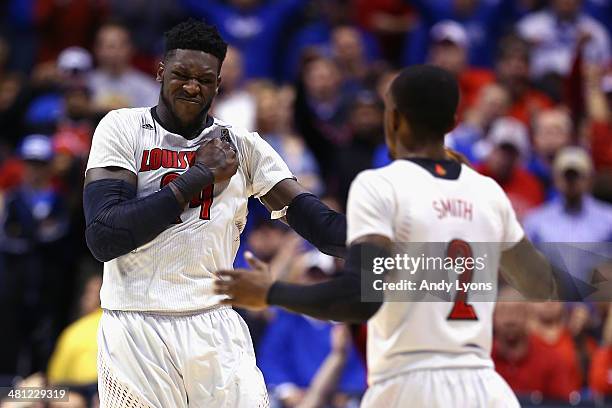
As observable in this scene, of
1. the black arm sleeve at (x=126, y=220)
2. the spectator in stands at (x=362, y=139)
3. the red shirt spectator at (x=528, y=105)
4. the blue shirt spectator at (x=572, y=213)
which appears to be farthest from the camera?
the red shirt spectator at (x=528, y=105)

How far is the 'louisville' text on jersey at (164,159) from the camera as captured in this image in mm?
5270

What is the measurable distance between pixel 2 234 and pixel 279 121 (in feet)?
9.30

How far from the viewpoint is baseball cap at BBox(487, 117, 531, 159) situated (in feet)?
36.4

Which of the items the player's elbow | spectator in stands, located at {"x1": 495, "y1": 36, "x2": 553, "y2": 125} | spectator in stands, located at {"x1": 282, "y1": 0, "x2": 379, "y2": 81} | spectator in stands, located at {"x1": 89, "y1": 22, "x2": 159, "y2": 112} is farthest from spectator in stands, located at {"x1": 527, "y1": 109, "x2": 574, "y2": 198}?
the player's elbow

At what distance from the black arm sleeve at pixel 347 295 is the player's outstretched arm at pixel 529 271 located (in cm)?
75

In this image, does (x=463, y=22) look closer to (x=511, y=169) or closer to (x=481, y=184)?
(x=511, y=169)

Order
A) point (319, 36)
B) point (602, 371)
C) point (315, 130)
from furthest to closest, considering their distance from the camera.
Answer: point (319, 36), point (315, 130), point (602, 371)

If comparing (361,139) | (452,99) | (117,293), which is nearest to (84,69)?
(361,139)

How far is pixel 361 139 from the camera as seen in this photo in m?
11.0

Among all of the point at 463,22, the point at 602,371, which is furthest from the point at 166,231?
the point at 463,22

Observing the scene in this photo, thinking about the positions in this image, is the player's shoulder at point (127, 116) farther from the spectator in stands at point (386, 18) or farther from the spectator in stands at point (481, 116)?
the spectator in stands at point (386, 18)

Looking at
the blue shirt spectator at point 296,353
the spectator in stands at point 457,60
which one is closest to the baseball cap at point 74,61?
the spectator in stands at point 457,60

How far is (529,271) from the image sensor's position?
499 cm

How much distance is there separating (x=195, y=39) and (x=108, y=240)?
1.04 m
